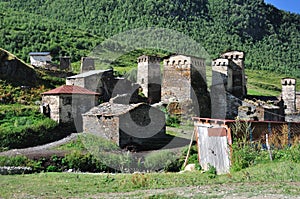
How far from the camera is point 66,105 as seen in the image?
2719cm

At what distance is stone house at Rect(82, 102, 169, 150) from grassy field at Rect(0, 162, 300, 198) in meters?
6.21

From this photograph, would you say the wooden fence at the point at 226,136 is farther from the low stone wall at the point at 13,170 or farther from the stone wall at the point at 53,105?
the stone wall at the point at 53,105

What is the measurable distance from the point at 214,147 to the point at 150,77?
24.3 m

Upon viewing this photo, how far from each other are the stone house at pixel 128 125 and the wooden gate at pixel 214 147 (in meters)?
4.69

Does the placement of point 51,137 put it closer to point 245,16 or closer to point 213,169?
Answer: point 213,169

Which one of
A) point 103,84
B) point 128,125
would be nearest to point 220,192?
point 128,125

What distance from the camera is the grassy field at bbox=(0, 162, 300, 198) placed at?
11.9 m

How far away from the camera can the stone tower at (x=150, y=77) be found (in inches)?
1619

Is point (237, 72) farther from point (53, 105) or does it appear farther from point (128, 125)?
point (53, 105)

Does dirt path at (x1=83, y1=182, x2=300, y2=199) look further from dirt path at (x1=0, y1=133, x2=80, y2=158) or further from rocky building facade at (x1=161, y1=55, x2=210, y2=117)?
rocky building facade at (x1=161, y1=55, x2=210, y2=117)

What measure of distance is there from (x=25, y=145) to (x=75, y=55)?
6295 centimetres

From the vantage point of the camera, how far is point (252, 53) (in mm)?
127375

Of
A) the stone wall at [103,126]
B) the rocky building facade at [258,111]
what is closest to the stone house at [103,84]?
the rocky building facade at [258,111]

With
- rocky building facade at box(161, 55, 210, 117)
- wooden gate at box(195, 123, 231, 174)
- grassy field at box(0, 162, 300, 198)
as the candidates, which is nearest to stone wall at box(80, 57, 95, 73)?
rocky building facade at box(161, 55, 210, 117)
